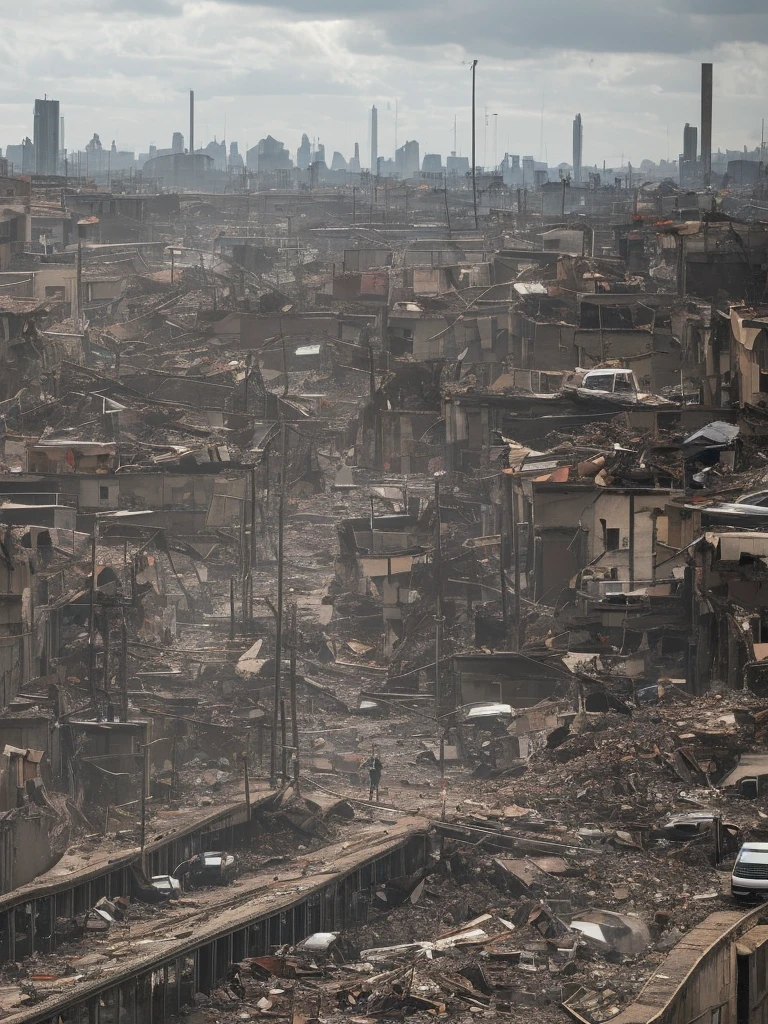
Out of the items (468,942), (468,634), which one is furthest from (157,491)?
(468,942)

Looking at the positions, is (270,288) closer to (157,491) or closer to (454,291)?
(454,291)

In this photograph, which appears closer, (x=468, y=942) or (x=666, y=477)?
(x=468, y=942)

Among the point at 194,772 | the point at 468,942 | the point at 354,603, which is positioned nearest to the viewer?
the point at 468,942

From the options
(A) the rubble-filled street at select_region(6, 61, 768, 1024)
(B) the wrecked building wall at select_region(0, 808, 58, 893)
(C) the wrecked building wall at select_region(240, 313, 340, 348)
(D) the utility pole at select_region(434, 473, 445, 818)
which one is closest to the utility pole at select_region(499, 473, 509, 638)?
(A) the rubble-filled street at select_region(6, 61, 768, 1024)

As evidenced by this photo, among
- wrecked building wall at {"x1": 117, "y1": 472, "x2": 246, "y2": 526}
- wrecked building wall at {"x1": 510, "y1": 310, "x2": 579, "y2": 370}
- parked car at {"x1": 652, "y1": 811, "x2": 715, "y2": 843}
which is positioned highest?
wrecked building wall at {"x1": 510, "y1": 310, "x2": 579, "y2": 370}

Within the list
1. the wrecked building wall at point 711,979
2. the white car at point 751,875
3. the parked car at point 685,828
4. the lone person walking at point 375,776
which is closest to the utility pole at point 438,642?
the lone person walking at point 375,776

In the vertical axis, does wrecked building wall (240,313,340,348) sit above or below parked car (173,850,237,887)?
above

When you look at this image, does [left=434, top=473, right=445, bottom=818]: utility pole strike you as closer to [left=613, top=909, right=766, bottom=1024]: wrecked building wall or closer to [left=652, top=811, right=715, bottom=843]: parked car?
[left=652, top=811, right=715, bottom=843]: parked car

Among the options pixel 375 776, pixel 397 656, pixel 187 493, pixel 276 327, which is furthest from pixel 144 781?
pixel 276 327
